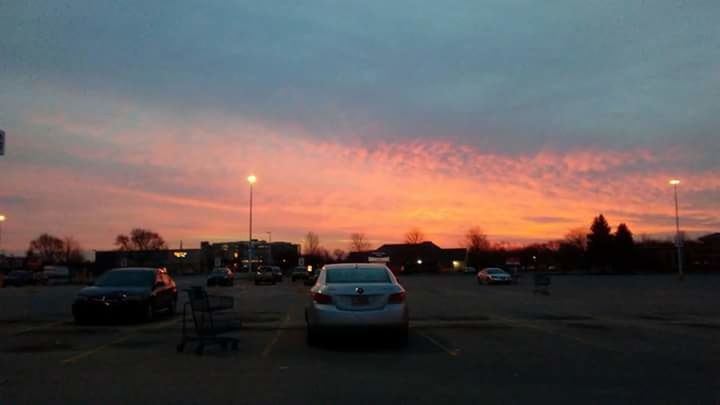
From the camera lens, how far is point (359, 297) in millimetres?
10938

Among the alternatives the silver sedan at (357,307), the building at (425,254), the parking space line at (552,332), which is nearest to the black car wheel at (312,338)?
the silver sedan at (357,307)

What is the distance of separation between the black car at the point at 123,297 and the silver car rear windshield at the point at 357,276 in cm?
612

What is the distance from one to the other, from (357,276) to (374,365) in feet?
8.39

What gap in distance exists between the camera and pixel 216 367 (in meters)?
9.28

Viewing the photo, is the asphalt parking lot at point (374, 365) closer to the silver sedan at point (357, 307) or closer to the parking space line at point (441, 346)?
the parking space line at point (441, 346)

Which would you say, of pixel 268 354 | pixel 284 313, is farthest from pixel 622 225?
pixel 268 354

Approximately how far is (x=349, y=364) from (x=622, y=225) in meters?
104

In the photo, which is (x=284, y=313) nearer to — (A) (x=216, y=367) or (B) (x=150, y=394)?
(A) (x=216, y=367)

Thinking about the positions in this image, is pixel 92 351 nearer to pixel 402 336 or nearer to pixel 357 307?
pixel 357 307

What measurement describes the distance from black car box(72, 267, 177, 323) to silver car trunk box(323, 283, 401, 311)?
6738mm

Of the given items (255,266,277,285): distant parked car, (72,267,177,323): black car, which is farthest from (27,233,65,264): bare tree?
(72,267,177,323): black car

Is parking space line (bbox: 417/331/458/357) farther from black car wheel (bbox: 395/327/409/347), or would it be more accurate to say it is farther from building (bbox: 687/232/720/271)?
building (bbox: 687/232/720/271)

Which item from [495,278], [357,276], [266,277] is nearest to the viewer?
[357,276]

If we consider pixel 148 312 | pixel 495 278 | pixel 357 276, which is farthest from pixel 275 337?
pixel 495 278
